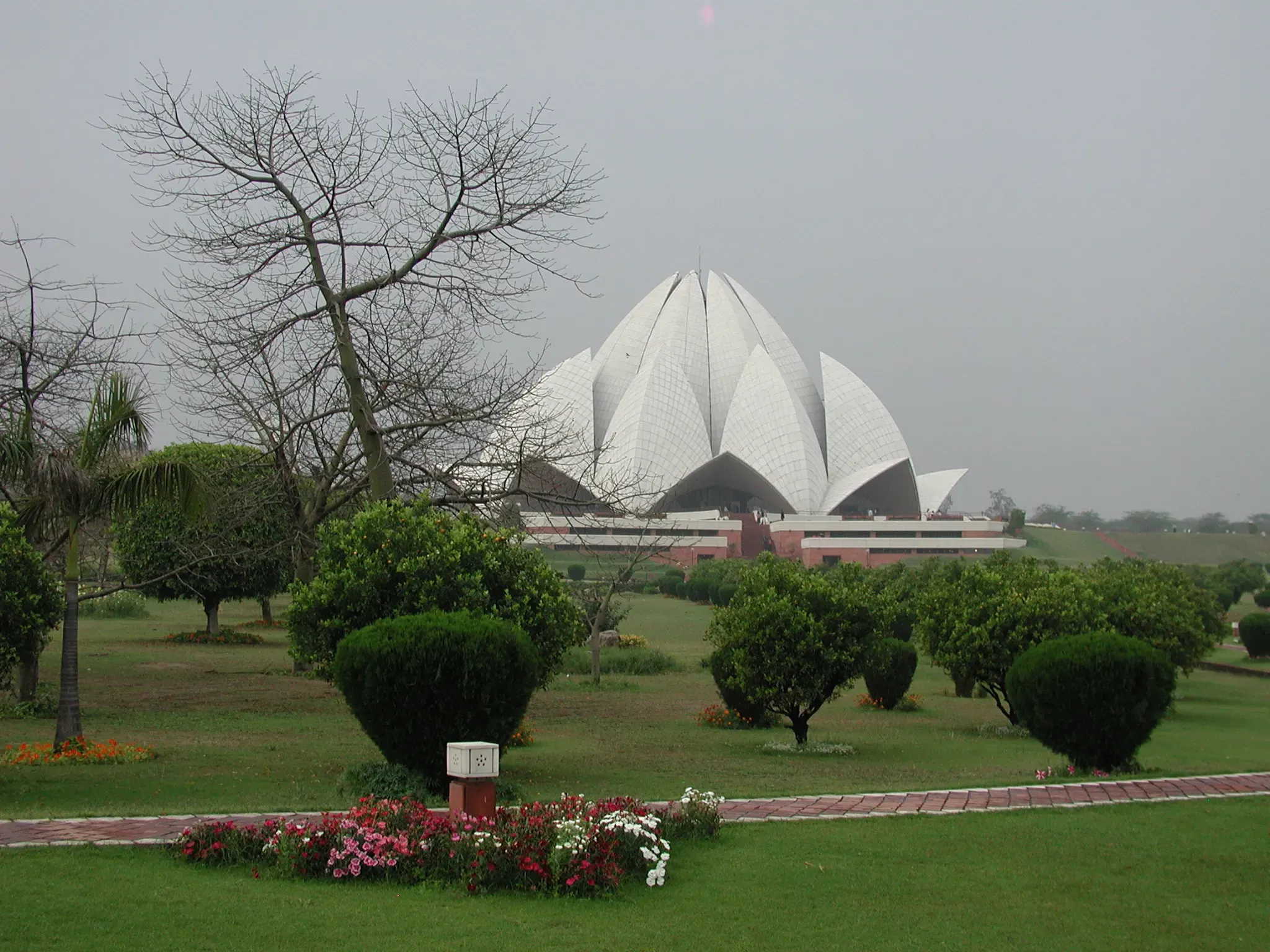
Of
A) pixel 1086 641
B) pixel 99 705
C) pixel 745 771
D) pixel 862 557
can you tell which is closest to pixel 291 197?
pixel 99 705

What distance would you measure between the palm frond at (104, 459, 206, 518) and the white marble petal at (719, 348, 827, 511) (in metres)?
42.5

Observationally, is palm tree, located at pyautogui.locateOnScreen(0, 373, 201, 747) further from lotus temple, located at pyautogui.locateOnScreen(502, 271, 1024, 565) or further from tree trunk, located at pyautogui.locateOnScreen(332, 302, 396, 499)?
lotus temple, located at pyautogui.locateOnScreen(502, 271, 1024, 565)

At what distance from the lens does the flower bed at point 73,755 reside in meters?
8.25

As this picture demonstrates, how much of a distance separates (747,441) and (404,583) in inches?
1645

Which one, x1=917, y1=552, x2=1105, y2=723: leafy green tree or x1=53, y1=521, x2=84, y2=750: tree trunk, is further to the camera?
x1=917, y1=552, x2=1105, y2=723: leafy green tree

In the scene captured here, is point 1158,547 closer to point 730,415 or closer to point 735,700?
point 730,415

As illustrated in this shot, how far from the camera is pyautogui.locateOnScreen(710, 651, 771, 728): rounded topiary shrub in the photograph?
12.1m

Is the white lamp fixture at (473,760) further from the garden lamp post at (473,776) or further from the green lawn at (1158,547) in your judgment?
the green lawn at (1158,547)

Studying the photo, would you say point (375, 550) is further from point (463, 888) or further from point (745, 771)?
point (463, 888)

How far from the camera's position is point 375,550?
9.05 meters

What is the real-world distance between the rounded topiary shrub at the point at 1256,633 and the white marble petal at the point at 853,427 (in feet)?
96.9

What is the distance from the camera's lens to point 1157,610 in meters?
16.2

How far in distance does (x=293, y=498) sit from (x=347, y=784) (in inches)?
282

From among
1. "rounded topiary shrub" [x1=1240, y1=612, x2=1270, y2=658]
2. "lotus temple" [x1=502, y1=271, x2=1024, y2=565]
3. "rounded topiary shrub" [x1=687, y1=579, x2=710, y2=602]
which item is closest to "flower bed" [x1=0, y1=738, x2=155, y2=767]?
"rounded topiary shrub" [x1=1240, y1=612, x2=1270, y2=658]
